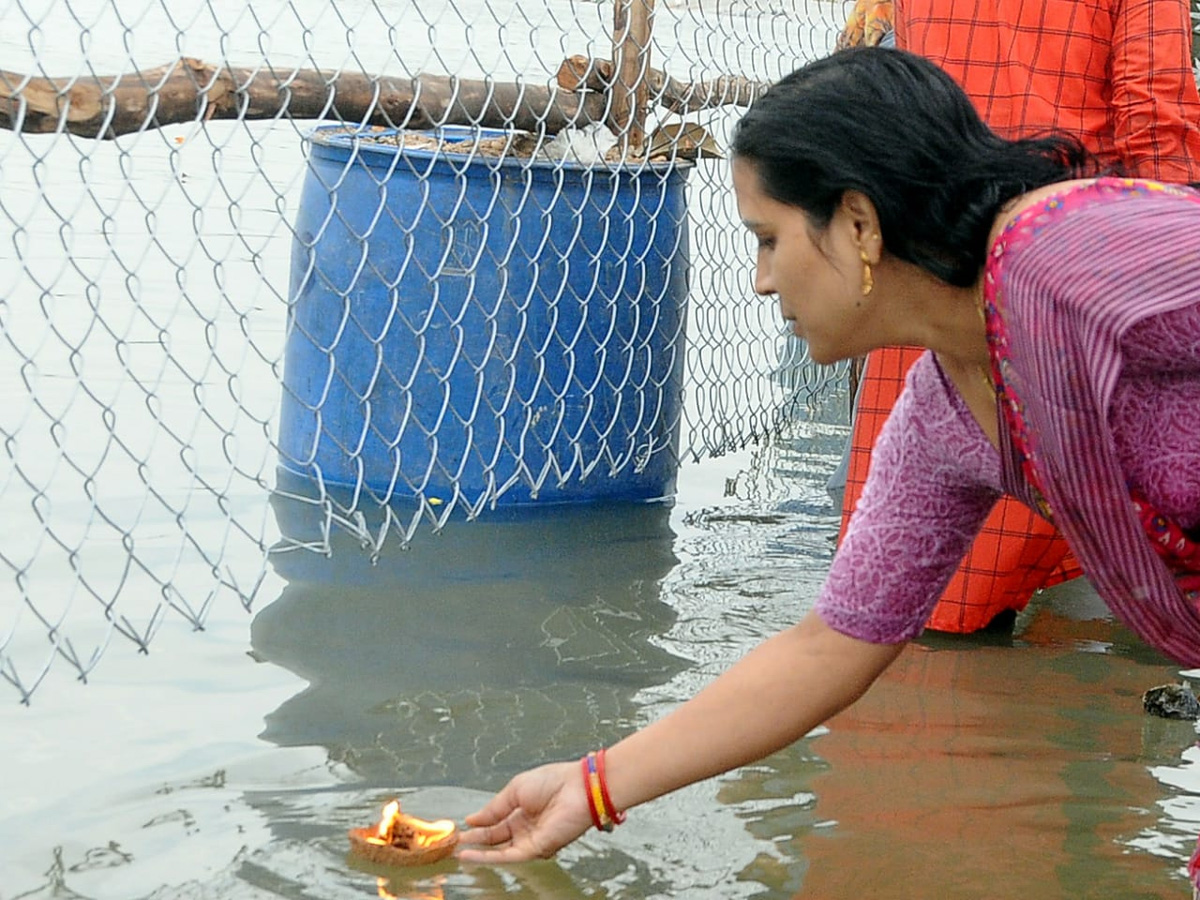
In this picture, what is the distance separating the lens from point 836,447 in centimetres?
613

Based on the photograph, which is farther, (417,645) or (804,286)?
(417,645)

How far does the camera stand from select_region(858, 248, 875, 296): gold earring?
1.80 metres

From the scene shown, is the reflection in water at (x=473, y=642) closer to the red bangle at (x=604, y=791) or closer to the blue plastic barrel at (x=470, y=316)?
the blue plastic barrel at (x=470, y=316)

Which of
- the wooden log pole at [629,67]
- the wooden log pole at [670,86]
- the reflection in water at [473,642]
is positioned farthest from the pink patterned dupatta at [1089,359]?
the wooden log pole at [629,67]

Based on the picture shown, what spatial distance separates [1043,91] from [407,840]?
222 centimetres

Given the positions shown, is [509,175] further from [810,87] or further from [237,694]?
[810,87]

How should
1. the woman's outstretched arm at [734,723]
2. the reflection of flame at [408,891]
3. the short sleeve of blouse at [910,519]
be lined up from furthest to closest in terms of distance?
the reflection of flame at [408,891]
the woman's outstretched arm at [734,723]
the short sleeve of blouse at [910,519]

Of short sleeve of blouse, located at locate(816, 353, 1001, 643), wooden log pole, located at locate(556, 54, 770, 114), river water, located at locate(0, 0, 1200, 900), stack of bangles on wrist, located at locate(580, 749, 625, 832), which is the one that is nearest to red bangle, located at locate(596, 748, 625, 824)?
stack of bangles on wrist, located at locate(580, 749, 625, 832)

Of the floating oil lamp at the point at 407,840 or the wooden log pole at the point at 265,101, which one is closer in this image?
the floating oil lamp at the point at 407,840

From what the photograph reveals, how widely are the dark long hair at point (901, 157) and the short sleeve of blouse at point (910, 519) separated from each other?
267 millimetres

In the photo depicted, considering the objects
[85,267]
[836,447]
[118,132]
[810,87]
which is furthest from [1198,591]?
[85,267]

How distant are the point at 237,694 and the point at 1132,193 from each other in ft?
7.26

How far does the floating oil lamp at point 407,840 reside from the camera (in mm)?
2566

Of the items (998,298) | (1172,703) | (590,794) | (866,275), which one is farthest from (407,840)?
(1172,703)
